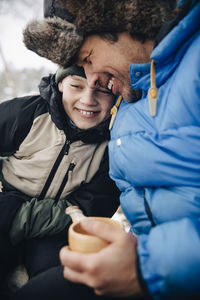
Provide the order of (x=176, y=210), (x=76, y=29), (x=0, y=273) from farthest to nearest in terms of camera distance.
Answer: (x=0, y=273)
(x=76, y=29)
(x=176, y=210)

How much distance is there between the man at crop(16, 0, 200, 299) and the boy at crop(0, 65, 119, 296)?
0.82 feet

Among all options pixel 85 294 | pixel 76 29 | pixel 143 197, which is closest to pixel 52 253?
pixel 85 294

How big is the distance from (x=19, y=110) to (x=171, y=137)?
3.89 feet

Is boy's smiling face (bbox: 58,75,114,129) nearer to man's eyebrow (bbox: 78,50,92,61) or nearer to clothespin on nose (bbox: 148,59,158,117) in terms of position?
man's eyebrow (bbox: 78,50,92,61)

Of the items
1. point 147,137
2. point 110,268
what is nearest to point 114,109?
point 147,137

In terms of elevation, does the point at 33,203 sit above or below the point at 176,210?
below

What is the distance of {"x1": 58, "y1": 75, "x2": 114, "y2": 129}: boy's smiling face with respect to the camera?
151cm

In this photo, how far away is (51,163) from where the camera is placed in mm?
1556

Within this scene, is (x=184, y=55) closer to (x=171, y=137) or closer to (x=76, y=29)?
(x=171, y=137)

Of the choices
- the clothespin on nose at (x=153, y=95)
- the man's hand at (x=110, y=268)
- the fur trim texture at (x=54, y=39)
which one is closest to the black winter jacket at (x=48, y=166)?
the fur trim texture at (x=54, y=39)

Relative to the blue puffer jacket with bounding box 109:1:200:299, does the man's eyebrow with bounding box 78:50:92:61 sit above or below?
above

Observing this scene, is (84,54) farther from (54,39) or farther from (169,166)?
(169,166)

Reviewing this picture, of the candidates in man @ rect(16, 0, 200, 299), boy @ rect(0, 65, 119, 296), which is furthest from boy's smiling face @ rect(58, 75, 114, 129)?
man @ rect(16, 0, 200, 299)

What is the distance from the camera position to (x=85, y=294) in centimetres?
92
